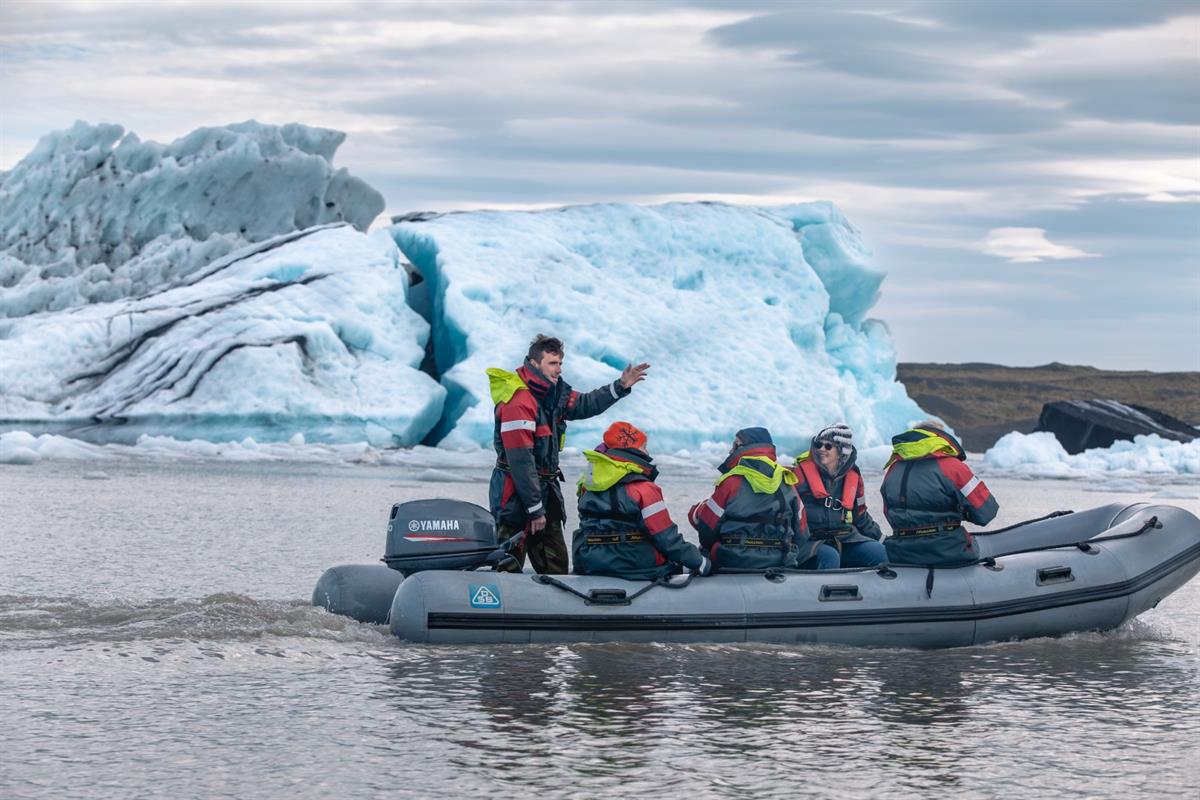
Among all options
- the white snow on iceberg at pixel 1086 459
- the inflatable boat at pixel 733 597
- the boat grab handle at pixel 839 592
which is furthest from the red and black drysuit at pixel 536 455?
the white snow on iceberg at pixel 1086 459

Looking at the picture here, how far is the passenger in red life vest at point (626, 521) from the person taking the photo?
659cm

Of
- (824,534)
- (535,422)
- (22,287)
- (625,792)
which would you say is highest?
(22,287)

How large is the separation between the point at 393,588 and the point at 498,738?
2.38 m

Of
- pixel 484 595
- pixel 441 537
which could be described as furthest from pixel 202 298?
pixel 484 595

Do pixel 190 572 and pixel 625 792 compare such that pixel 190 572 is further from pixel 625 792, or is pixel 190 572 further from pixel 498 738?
pixel 625 792

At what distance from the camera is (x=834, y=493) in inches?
300

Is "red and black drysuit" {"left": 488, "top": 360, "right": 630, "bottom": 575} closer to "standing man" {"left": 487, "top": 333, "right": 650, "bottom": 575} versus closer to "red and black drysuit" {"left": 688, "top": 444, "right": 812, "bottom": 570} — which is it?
"standing man" {"left": 487, "top": 333, "right": 650, "bottom": 575}

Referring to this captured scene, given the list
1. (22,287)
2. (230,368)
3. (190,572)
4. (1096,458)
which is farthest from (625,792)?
(1096,458)

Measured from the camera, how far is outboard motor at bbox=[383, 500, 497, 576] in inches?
269

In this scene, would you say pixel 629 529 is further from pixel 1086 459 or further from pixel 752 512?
pixel 1086 459

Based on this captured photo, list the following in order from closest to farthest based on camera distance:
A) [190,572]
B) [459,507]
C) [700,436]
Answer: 1. [459,507]
2. [190,572]
3. [700,436]

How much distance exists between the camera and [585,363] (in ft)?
72.1

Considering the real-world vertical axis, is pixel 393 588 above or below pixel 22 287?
below

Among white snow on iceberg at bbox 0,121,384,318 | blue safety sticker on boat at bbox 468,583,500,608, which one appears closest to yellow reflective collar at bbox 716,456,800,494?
blue safety sticker on boat at bbox 468,583,500,608
